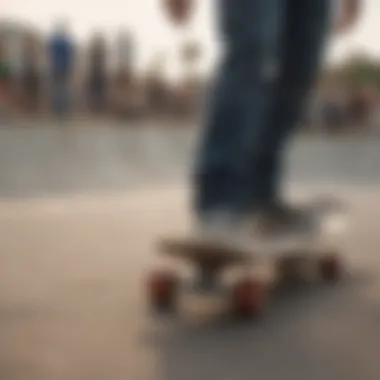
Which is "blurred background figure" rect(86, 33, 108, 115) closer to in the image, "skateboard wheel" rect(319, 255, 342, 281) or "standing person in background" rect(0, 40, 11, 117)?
"standing person in background" rect(0, 40, 11, 117)

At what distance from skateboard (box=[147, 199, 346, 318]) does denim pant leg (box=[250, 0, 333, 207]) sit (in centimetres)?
6

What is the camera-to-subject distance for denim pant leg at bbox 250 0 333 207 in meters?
0.66

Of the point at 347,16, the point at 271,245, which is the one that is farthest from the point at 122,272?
the point at 347,16

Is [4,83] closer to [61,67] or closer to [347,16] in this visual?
[61,67]

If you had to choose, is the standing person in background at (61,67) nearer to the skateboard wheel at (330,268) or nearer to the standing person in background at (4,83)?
the standing person in background at (4,83)

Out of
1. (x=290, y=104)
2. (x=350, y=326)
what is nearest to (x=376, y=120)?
(x=290, y=104)

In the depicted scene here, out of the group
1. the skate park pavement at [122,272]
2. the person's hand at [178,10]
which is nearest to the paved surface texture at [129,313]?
the skate park pavement at [122,272]

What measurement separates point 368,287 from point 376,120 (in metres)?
0.15

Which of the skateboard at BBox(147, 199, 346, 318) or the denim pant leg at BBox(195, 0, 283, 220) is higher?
the denim pant leg at BBox(195, 0, 283, 220)

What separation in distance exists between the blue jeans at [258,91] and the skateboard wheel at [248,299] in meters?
0.08

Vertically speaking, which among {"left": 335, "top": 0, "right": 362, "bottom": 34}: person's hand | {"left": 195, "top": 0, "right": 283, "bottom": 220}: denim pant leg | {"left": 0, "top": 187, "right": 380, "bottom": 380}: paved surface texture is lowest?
{"left": 0, "top": 187, "right": 380, "bottom": 380}: paved surface texture

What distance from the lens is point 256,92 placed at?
66 centimetres

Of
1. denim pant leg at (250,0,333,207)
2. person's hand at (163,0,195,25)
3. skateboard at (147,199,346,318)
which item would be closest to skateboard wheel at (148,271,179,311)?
skateboard at (147,199,346,318)

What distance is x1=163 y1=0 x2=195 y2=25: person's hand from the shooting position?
64 centimetres
